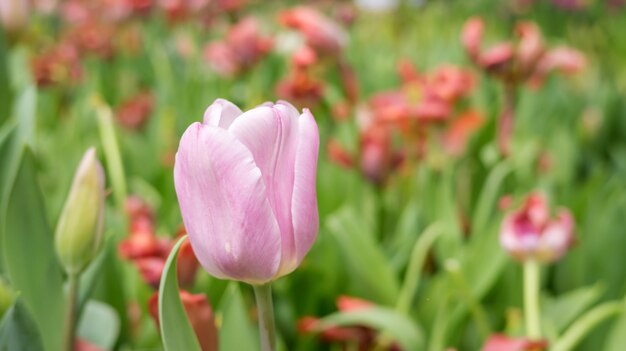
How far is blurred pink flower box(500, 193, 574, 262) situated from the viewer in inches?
30.8

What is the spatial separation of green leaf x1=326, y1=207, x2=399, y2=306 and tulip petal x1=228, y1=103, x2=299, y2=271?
45 cm

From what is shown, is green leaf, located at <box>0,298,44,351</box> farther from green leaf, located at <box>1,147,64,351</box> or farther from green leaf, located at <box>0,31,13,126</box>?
green leaf, located at <box>0,31,13,126</box>

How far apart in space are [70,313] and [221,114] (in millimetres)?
215

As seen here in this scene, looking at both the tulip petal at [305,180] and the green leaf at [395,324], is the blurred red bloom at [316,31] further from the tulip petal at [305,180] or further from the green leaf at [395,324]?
the tulip petal at [305,180]

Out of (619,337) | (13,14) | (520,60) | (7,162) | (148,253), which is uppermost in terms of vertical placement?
(13,14)

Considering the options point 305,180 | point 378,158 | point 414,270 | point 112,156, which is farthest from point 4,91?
point 305,180

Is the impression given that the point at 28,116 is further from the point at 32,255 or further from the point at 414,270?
the point at 414,270

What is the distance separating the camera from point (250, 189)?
39 centimetres

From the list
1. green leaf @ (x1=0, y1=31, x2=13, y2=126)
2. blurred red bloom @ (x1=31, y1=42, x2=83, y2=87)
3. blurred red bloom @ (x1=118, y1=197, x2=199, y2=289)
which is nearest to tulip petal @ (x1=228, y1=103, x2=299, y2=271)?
blurred red bloom @ (x1=118, y1=197, x2=199, y2=289)

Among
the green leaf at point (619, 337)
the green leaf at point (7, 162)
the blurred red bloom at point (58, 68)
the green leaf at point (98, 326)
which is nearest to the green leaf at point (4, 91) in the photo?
the blurred red bloom at point (58, 68)

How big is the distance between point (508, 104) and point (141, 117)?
73 centimetres

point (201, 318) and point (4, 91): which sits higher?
point (4, 91)

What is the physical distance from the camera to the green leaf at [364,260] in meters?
0.87

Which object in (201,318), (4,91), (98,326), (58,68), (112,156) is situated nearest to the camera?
(201,318)
